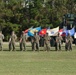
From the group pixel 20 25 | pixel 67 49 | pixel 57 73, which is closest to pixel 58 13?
pixel 20 25

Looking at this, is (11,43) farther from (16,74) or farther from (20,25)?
(20,25)

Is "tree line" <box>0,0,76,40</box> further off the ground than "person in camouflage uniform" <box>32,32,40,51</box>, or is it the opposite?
"tree line" <box>0,0,76,40</box>

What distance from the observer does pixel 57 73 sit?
14.9m

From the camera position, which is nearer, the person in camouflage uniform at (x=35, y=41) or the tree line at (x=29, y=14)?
the person in camouflage uniform at (x=35, y=41)

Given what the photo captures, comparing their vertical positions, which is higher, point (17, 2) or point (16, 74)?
point (17, 2)

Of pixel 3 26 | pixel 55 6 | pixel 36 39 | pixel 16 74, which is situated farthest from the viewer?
pixel 55 6

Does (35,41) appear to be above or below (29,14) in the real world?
below

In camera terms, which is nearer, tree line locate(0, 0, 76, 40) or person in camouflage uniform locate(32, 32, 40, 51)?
person in camouflage uniform locate(32, 32, 40, 51)

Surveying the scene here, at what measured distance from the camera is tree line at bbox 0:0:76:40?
62.5 meters

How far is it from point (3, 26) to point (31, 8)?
6.50 m

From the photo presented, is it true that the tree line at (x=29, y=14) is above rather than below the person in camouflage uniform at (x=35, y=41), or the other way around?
above

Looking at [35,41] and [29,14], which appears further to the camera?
[29,14]

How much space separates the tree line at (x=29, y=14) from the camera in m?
62.5

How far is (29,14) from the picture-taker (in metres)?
65.2
